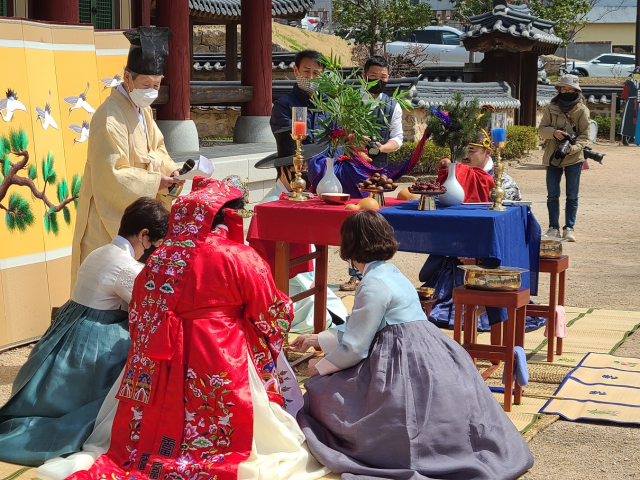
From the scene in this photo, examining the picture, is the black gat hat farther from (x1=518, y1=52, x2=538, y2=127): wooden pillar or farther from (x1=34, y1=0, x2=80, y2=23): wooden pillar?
(x1=518, y1=52, x2=538, y2=127): wooden pillar

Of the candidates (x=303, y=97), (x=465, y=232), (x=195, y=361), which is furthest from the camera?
(x=303, y=97)

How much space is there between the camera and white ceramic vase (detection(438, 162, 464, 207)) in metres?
4.95

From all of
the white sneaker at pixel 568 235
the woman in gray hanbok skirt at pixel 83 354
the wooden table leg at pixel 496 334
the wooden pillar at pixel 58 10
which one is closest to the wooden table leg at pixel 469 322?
the wooden table leg at pixel 496 334

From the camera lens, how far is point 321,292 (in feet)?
18.9

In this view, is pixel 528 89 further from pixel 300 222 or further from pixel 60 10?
pixel 300 222

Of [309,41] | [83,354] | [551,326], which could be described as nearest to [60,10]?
[83,354]

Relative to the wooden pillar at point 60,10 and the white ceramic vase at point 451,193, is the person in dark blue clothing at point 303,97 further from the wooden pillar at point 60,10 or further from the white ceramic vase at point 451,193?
the wooden pillar at point 60,10

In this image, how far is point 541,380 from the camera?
200 inches

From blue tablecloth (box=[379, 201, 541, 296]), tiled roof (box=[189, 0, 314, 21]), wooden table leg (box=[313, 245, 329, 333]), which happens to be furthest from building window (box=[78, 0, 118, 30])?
tiled roof (box=[189, 0, 314, 21])

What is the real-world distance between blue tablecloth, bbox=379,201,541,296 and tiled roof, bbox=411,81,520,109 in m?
10.0

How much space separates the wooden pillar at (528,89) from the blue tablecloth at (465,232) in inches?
584

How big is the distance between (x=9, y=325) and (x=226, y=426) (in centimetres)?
256

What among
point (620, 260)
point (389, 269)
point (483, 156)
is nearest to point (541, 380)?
point (483, 156)

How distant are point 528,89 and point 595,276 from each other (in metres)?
12.0
